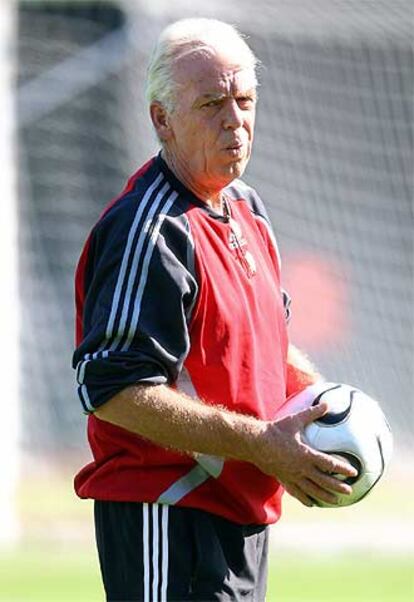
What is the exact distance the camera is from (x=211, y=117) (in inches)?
161

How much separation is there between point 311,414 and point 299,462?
13 centimetres

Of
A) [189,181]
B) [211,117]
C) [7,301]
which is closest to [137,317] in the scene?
[189,181]

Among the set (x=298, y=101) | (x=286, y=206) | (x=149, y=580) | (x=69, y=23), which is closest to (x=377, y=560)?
(x=286, y=206)

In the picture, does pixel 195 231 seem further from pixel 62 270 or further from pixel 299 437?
pixel 62 270

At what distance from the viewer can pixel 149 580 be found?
3.97 meters

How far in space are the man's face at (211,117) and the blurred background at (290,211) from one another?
19.8 feet

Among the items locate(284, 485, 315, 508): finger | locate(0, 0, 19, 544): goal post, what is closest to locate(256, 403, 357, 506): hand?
locate(284, 485, 315, 508): finger

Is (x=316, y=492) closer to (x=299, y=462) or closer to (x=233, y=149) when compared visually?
(x=299, y=462)

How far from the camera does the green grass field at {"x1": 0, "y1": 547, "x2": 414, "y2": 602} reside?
7879mm

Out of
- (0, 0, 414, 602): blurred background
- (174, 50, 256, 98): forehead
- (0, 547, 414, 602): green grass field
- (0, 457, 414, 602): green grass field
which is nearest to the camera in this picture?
(174, 50, 256, 98): forehead

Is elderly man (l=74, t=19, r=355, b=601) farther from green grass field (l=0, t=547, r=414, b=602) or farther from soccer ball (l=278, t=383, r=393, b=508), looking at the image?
green grass field (l=0, t=547, r=414, b=602)

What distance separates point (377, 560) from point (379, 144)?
5680 millimetres

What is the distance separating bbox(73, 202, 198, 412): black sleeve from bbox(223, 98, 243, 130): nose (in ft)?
1.10

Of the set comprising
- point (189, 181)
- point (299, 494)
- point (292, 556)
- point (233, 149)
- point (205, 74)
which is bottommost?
point (292, 556)
